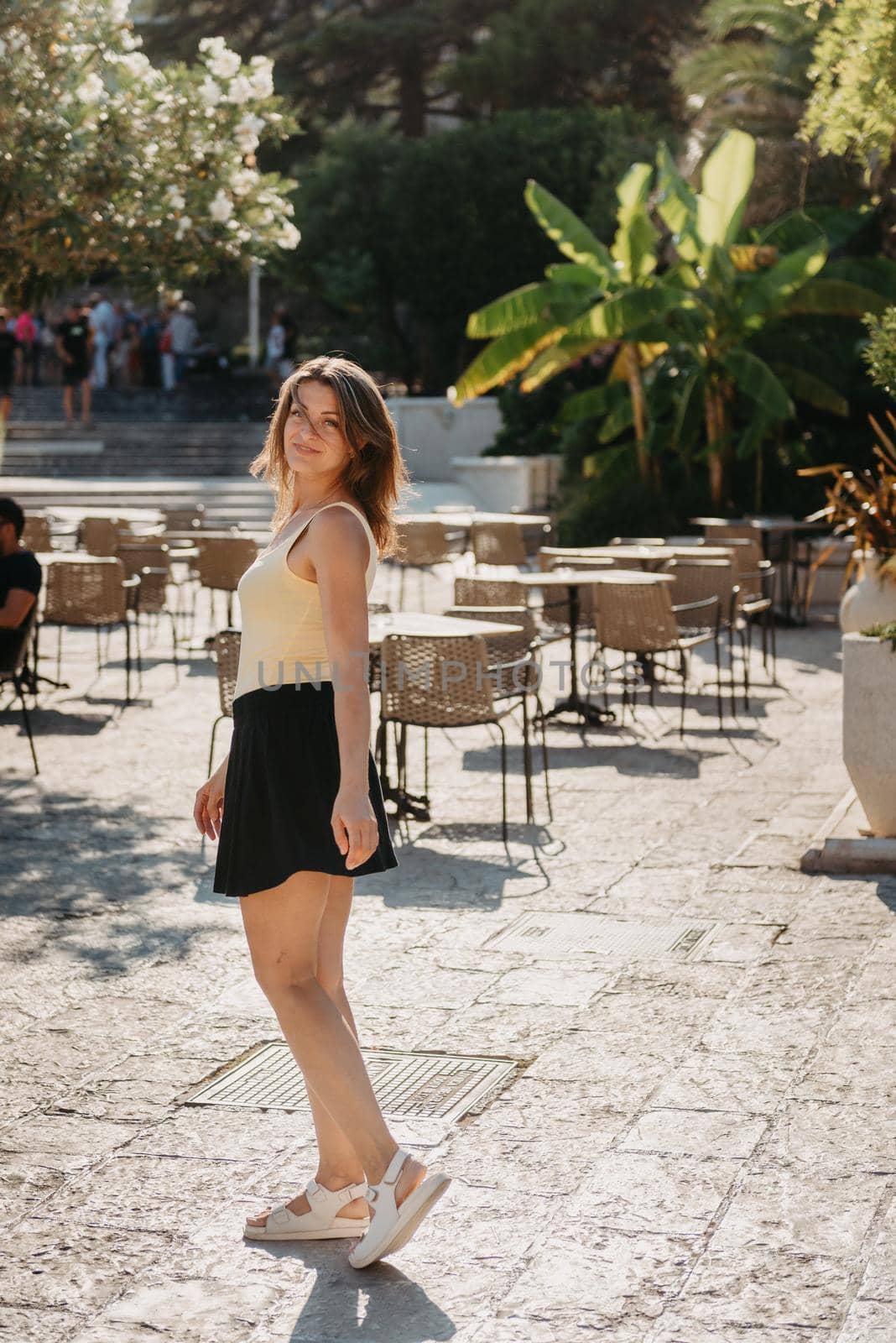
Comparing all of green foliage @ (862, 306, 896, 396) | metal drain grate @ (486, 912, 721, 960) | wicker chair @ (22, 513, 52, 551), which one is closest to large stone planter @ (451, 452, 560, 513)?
wicker chair @ (22, 513, 52, 551)

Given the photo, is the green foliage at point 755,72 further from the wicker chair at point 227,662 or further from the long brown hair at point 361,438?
the long brown hair at point 361,438

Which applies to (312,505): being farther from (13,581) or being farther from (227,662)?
(13,581)

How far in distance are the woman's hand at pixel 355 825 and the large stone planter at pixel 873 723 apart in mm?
4447

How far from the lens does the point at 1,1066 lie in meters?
5.35

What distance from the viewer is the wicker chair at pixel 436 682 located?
335 inches

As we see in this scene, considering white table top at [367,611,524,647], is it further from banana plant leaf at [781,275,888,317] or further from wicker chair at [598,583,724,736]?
banana plant leaf at [781,275,888,317]

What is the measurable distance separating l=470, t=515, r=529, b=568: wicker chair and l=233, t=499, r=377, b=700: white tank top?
11893mm

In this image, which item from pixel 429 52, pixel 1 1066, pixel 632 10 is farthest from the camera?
pixel 429 52

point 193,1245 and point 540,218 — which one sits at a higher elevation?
point 540,218

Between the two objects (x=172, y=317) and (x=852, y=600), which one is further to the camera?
(x=172, y=317)

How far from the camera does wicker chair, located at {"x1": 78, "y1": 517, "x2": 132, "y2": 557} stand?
50.8 feet

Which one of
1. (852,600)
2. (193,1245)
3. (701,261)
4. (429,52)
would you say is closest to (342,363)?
(193,1245)

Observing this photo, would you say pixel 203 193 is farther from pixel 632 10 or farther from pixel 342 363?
pixel 632 10

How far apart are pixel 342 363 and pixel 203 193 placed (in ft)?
24.4
